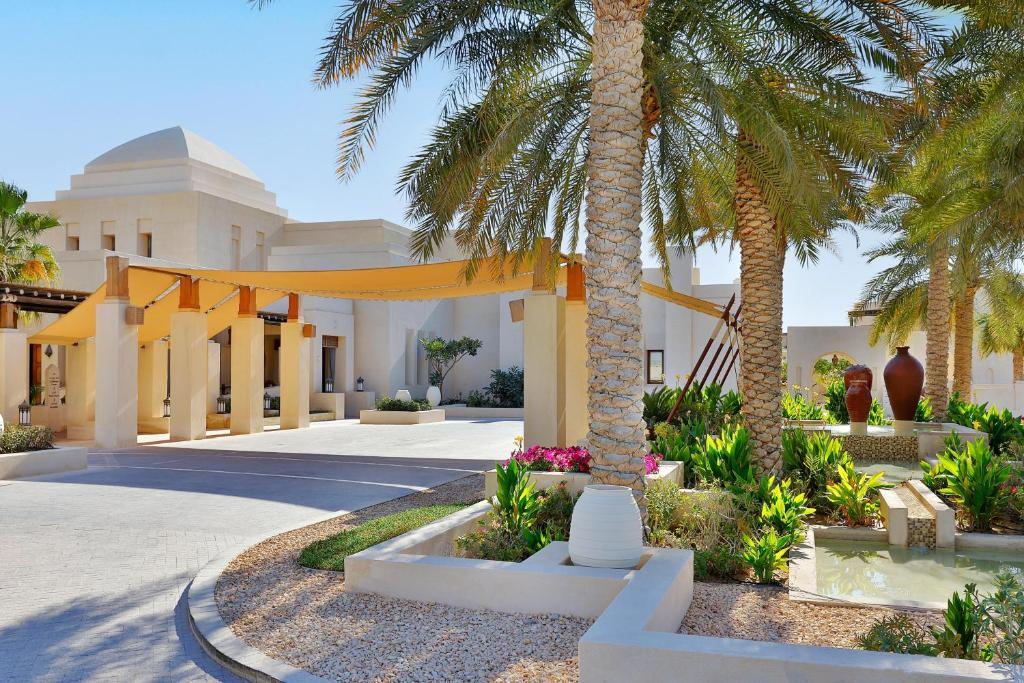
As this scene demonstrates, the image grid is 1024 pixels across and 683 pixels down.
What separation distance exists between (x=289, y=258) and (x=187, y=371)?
1221 centimetres

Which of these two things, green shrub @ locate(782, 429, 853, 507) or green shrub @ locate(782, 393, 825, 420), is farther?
green shrub @ locate(782, 393, 825, 420)

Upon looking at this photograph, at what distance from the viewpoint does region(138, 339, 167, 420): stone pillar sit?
71.9 feet

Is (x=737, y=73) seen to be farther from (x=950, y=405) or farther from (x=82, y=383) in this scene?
(x=82, y=383)

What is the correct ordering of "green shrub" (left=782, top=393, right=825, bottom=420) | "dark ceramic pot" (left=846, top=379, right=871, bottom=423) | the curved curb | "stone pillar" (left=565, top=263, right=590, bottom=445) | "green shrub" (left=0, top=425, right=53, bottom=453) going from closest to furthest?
1. the curved curb
2. "green shrub" (left=0, top=425, right=53, bottom=453)
3. "stone pillar" (left=565, top=263, right=590, bottom=445)
4. "dark ceramic pot" (left=846, top=379, right=871, bottom=423)
5. "green shrub" (left=782, top=393, right=825, bottom=420)

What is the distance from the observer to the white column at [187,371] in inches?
731

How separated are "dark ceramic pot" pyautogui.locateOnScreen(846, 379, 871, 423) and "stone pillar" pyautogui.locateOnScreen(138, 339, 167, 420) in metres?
17.3

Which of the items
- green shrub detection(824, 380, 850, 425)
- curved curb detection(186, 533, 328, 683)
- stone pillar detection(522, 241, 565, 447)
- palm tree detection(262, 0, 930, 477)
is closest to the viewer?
curved curb detection(186, 533, 328, 683)

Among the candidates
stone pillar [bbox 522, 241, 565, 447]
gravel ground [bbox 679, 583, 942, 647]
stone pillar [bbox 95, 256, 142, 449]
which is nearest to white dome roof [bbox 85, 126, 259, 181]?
stone pillar [bbox 95, 256, 142, 449]

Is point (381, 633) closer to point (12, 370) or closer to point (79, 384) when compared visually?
point (12, 370)

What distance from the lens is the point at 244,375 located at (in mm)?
20703

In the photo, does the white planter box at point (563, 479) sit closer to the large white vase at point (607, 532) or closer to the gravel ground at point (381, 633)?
the large white vase at point (607, 532)

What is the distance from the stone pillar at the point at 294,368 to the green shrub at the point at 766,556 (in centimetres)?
1759

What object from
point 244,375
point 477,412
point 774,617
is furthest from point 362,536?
point 477,412

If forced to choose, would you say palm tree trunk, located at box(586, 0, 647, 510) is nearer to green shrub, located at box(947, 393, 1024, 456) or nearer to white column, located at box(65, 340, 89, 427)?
green shrub, located at box(947, 393, 1024, 456)
